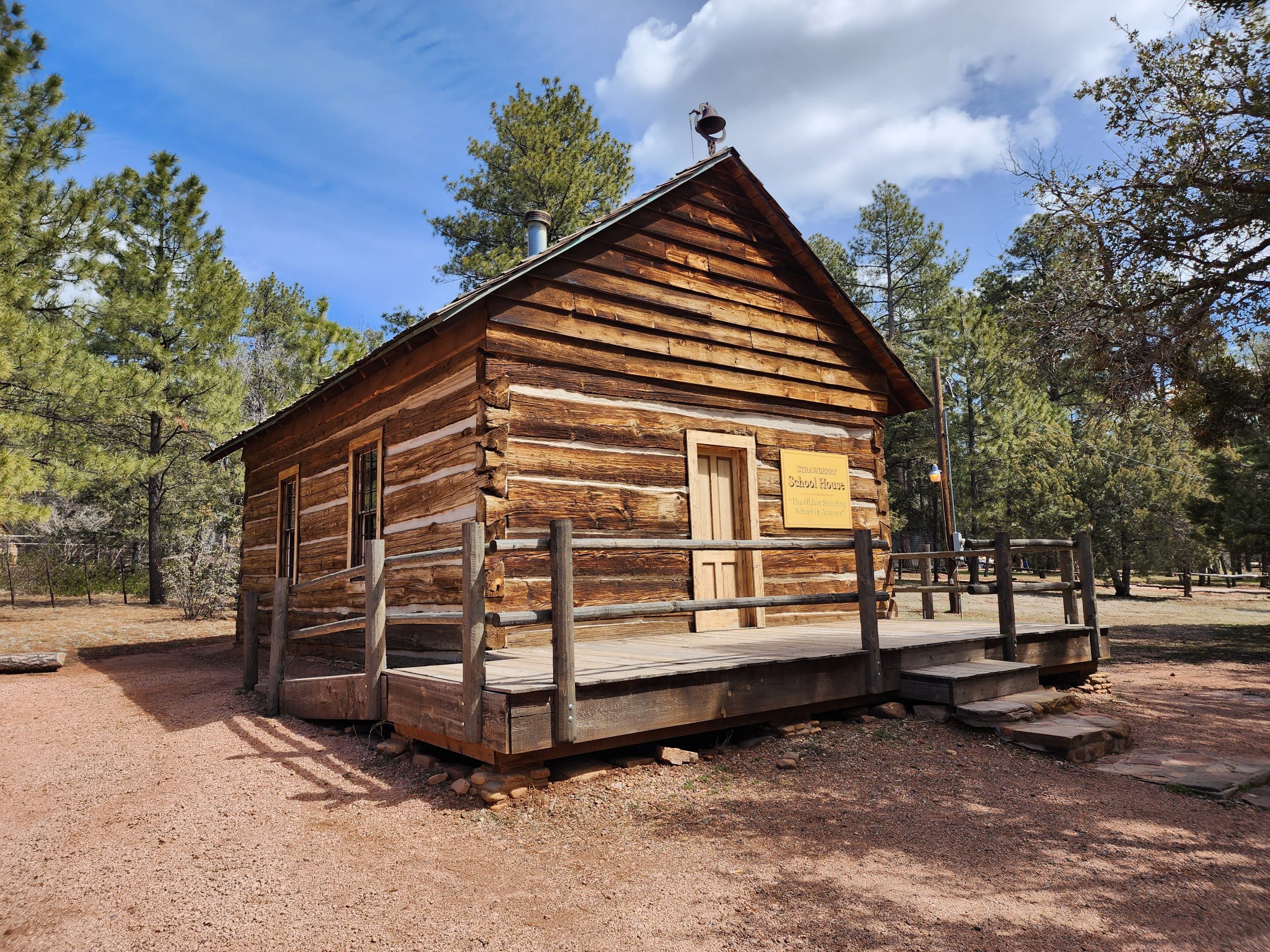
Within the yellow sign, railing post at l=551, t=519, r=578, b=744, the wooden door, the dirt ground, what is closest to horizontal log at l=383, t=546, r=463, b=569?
railing post at l=551, t=519, r=578, b=744

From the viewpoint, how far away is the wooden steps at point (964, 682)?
6562 mm

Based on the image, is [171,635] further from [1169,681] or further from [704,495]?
[1169,681]

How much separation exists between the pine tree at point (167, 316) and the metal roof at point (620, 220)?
31.4ft

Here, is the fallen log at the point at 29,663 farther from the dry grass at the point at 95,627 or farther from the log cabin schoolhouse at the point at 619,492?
the log cabin schoolhouse at the point at 619,492

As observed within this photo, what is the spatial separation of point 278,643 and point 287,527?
5.31 m

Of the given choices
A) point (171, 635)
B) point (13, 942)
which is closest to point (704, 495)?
point (13, 942)

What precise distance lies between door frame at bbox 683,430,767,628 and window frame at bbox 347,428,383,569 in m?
4.10

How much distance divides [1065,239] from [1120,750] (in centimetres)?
863

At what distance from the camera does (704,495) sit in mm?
9383

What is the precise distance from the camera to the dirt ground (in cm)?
344

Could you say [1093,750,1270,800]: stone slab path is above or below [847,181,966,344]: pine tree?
below

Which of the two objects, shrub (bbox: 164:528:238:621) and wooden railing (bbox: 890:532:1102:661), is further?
shrub (bbox: 164:528:238:621)

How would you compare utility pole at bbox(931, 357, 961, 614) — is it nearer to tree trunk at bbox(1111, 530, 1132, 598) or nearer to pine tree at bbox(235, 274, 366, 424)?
tree trunk at bbox(1111, 530, 1132, 598)

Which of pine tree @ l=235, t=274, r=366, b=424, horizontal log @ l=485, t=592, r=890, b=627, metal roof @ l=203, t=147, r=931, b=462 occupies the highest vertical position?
pine tree @ l=235, t=274, r=366, b=424
